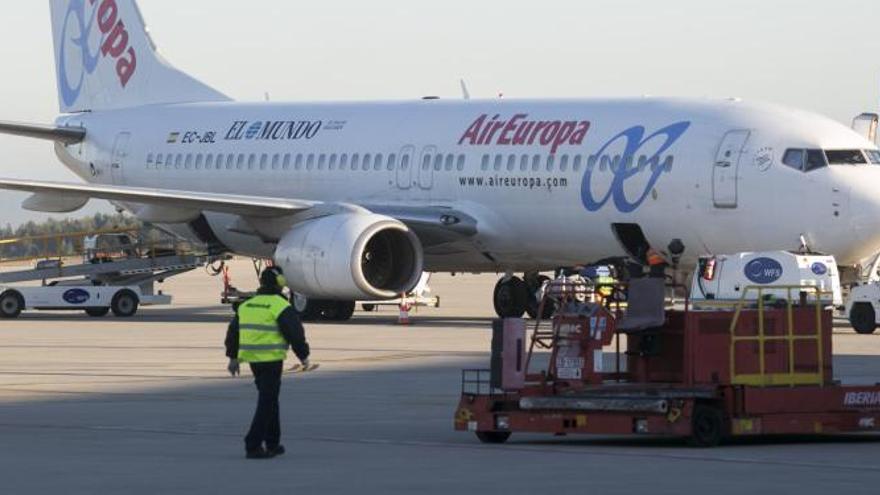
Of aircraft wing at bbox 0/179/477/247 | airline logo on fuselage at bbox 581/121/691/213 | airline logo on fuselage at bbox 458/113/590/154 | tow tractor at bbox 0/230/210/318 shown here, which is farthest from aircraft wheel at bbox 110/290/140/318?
airline logo on fuselage at bbox 581/121/691/213

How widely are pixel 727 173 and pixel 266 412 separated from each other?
18.0 m

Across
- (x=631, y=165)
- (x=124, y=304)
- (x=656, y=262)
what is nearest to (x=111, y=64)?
(x=124, y=304)

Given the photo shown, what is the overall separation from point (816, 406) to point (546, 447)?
2.06 metres

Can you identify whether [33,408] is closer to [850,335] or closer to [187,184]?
[850,335]

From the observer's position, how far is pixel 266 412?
49.3 ft

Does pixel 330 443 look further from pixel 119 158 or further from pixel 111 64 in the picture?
pixel 111 64

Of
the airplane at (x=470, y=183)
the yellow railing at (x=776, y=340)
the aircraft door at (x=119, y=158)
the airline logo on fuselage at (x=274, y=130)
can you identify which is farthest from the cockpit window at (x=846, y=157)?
the yellow railing at (x=776, y=340)

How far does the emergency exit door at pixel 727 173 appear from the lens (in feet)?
105

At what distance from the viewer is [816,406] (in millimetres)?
16109

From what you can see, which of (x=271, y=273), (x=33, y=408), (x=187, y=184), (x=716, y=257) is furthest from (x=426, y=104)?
(x=271, y=273)

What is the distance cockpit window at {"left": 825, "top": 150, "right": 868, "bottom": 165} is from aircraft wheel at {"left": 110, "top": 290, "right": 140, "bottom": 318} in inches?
529

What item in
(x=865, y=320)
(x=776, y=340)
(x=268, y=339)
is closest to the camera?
(x=268, y=339)

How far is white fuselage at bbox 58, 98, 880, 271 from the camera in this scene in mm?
31906

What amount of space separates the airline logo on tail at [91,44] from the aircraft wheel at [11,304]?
692 cm
